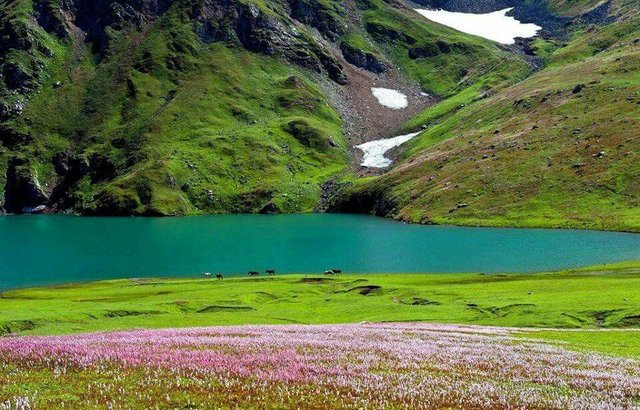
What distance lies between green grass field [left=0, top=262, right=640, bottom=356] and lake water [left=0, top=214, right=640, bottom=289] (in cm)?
1609

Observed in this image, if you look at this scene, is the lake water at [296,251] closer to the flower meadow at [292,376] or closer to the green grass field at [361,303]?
the green grass field at [361,303]

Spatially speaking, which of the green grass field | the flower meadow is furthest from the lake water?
the flower meadow

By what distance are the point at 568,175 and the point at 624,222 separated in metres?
43.3

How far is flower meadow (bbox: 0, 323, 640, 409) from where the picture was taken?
46.2 feet

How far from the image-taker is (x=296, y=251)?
133 meters

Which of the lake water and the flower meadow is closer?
the flower meadow

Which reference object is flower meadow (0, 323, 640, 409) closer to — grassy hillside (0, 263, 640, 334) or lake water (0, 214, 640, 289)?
grassy hillside (0, 263, 640, 334)

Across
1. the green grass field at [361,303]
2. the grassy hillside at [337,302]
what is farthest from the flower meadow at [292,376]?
the grassy hillside at [337,302]

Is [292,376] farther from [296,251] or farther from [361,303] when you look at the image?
[296,251]

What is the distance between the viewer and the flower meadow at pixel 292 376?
554 inches

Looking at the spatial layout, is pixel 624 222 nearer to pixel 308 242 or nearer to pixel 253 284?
pixel 308 242

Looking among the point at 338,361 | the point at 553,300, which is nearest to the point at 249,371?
the point at 338,361

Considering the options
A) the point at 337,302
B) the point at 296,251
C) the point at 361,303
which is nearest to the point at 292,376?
the point at 361,303

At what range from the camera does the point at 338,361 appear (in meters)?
20.5
